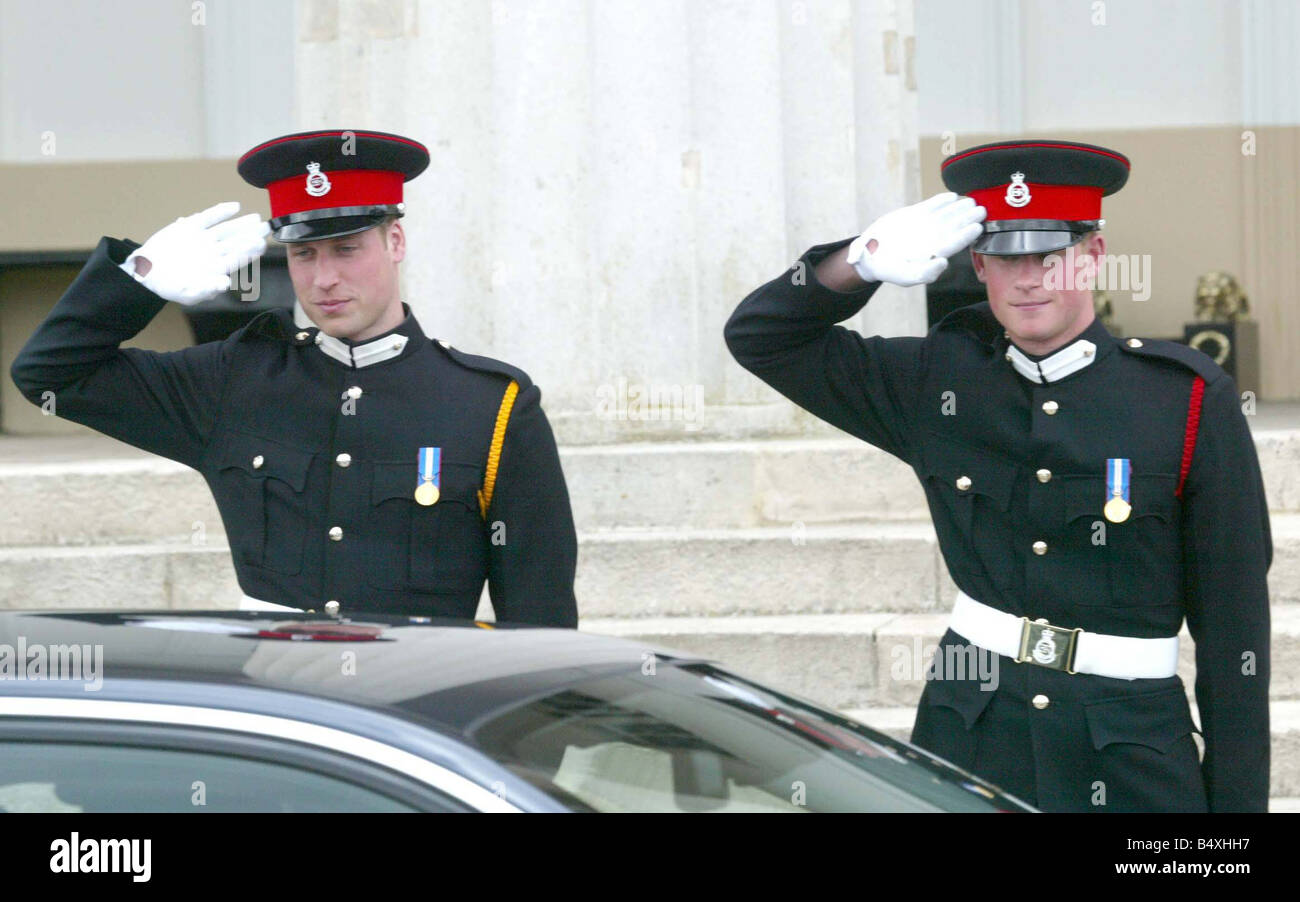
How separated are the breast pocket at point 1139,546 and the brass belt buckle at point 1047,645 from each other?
0.06 meters

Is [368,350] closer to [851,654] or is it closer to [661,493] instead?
[851,654]

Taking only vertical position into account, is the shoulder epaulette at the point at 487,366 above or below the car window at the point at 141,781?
above

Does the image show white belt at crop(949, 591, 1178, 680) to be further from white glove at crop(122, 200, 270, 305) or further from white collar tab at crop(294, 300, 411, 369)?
white glove at crop(122, 200, 270, 305)

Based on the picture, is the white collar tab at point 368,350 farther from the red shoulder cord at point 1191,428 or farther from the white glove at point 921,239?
the red shoulder cord at point 1191,428

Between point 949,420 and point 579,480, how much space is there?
2877 mm

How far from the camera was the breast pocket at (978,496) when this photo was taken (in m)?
2.97

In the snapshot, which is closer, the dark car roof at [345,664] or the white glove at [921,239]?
the dark car roof at [345,664]

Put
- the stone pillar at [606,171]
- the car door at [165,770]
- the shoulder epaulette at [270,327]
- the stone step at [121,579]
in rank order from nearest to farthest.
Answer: the car door at [165,770]
the shoulder epaulette at [270,327]
the stone step at [121,579]
the stone pillar at [606,171]

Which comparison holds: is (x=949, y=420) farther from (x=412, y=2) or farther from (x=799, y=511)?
(x=412, y=2)

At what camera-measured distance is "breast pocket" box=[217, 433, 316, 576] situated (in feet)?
10.2

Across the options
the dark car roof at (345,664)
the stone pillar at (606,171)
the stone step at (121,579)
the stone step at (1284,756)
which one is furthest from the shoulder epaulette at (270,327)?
the stone pillar at (606,171)

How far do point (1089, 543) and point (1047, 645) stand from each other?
0.19 metres

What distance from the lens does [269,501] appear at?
313 cm
